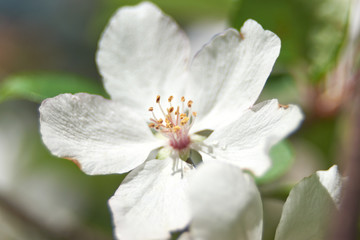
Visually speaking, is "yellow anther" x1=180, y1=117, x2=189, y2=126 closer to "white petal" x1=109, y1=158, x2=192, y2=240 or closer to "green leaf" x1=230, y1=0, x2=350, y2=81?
"white petal" x1=109, y1=158, x2=192, y2=240

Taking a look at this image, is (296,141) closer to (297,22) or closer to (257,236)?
(297,22)

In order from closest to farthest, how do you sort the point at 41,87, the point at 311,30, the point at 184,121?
the point at 184,121 < the point at 41,87 < the point at 311,30

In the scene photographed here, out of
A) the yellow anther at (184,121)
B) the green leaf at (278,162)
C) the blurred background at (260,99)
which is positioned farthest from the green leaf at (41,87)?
the green leaf at (278,162)

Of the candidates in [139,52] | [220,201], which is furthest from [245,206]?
[139,52]

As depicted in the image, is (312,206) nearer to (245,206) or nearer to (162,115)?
(245,206)

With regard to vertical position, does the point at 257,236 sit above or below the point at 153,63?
below

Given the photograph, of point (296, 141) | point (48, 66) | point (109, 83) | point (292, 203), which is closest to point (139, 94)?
point (109, 83)
